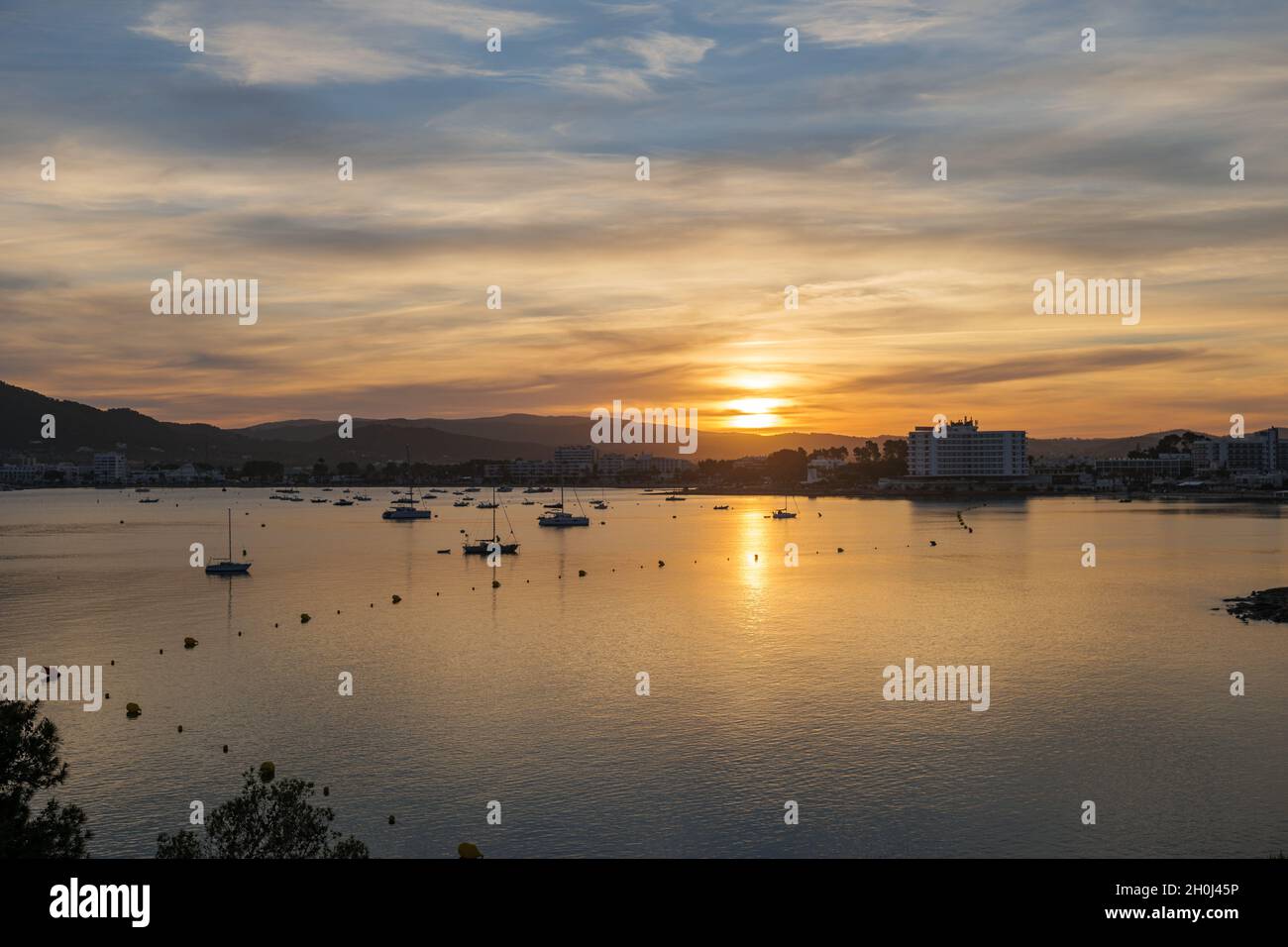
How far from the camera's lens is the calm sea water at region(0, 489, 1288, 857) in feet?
90.4

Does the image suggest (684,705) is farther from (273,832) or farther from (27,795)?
(27,795)

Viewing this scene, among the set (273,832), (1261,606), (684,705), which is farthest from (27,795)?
(1261,606)

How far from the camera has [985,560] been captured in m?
97.9

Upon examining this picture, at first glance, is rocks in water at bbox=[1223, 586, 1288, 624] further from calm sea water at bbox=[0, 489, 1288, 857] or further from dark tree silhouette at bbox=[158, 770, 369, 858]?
dark tree silhouette at bbox=[158, 770, 369, 858]

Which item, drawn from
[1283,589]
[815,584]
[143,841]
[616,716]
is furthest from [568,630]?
[1283,589]

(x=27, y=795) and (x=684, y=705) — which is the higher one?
(x=27, y=795)

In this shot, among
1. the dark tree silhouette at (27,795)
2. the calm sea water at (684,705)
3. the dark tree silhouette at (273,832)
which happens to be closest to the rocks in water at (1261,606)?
the calm sea water at (684,705)

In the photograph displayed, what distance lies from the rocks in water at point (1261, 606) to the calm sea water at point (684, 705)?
248cm

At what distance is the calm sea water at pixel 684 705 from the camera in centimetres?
2755

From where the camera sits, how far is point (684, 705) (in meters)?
40.6

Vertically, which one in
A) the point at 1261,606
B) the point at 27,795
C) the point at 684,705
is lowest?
the point at 684,705

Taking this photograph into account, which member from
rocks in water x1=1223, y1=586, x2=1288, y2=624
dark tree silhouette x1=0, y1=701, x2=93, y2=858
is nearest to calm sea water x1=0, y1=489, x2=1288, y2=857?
rocks in water x1=1223, y1=586, x2=1288, y2=624

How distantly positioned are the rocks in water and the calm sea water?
2.48m

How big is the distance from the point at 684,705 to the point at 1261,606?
142ft
